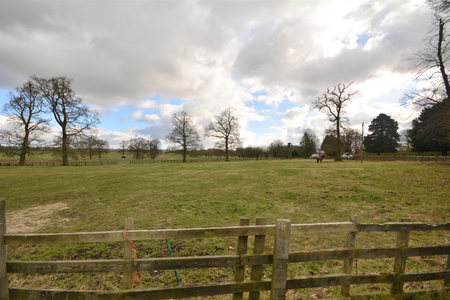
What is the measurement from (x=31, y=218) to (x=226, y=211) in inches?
346

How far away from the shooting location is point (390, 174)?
51.4ft

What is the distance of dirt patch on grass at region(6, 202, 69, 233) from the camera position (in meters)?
7.58

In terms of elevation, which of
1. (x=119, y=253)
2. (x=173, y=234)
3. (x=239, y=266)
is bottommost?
(x=119, y=253)

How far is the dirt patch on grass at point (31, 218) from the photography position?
758 cm

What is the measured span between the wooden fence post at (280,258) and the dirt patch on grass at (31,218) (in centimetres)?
941

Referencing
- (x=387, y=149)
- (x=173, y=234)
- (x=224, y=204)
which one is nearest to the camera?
(x=173, y=234)

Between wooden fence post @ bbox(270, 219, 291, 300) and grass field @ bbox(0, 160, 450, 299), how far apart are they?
1.39 metres

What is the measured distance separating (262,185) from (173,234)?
12268mm

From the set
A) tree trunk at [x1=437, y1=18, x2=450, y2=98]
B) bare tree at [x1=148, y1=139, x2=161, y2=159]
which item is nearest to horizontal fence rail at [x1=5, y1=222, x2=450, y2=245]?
tree trunk at [x1=437, y1=18, x2=450, y2=98]

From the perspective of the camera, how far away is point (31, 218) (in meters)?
8.60

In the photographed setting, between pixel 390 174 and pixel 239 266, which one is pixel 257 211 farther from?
pixel 390 174

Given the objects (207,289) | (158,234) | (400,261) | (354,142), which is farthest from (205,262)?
(354,142)

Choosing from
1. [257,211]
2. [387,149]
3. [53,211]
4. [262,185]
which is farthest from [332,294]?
[387,149]

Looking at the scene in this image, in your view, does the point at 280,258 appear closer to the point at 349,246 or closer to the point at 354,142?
the point at 349,246
